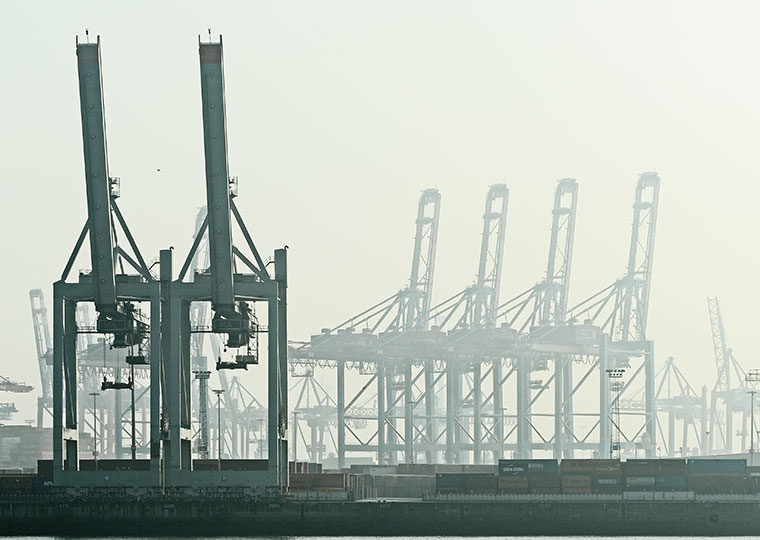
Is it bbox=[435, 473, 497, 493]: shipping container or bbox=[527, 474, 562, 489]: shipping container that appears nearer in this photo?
bbox=[527, 474, 562, 489]: shipping container

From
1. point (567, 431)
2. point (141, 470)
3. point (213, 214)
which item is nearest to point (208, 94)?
point (213, 214)

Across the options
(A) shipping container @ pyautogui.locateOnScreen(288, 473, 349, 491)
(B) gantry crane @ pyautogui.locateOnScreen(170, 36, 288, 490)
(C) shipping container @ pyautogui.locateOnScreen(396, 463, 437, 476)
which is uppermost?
(B) gantry crane @ pyautogui.locateOnScreen(170, 36, 288, 490)

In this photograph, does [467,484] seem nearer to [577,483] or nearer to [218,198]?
[577,483]

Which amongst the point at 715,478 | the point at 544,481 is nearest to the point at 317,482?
the point at 544,481

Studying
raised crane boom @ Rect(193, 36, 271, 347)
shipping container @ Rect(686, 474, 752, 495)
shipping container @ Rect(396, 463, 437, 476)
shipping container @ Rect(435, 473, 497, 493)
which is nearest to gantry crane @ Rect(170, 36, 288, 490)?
raised crane boom @ Rect(193, 36, 271, 347)

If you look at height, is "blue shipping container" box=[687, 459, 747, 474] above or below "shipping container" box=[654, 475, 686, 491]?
above

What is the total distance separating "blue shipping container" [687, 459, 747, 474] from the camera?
99625mm

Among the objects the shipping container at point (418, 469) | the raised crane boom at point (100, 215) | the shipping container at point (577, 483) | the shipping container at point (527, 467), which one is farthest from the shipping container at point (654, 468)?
the shipping container at point (418, 469)

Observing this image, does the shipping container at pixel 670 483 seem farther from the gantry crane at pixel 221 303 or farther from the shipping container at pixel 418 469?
the shipping container at pixel 418 469

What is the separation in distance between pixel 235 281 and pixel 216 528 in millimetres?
11178

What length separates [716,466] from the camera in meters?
100

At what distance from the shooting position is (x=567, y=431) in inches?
6767

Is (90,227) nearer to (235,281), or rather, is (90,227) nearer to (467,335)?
(235,281)

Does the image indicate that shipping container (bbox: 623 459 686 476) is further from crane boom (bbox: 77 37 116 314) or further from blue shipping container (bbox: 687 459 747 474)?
crane boom (bbox: 77 37 116 314)
